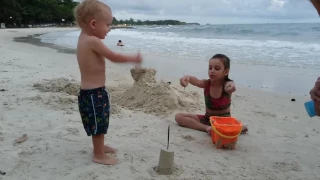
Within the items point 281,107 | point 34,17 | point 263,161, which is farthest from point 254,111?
point 34,17

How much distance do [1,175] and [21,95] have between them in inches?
104

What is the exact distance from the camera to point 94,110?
8.93 feet

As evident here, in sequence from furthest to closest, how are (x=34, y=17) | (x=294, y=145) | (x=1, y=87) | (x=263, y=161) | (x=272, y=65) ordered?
(x=34, y=17) → (x=272, y=65) → (x=1, y=87) → (x=294, y=145) → (x=263, y=161)

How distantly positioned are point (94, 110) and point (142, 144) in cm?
75

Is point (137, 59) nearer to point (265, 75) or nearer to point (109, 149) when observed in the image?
point (109, 149)

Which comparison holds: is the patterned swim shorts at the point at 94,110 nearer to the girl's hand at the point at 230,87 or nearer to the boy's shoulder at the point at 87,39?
the boy's shoulder at the point at 87,39

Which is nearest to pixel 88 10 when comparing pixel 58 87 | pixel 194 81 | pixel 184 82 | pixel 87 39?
pixel 87 39

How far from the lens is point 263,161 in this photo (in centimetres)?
303

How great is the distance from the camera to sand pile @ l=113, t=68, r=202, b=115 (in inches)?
184

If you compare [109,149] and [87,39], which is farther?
[109,149]

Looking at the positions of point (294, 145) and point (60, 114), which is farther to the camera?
point (60, 114)

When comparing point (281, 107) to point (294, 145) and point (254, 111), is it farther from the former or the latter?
point (294, 145)

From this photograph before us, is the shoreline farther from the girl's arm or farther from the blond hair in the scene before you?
the blond hair

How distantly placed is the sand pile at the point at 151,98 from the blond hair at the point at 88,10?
2091 mm
